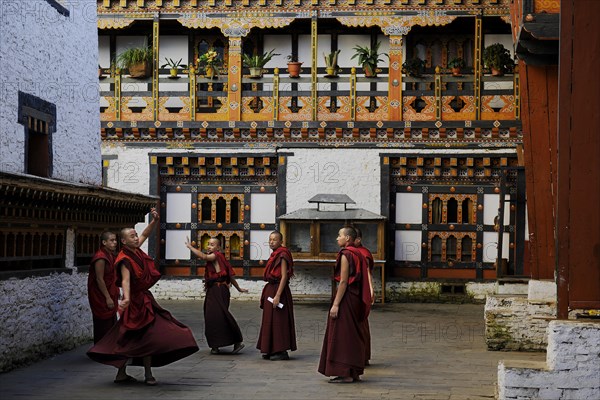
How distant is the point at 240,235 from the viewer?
2270 centimetres

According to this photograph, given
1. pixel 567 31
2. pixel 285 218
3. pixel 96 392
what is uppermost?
pixel 567 31

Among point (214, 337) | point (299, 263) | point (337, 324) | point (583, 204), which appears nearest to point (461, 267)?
point (299, 263)

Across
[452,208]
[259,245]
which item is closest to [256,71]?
[259,245]

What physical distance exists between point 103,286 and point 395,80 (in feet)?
37.9

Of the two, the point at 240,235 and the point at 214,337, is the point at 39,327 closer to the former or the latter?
the point at 214,337

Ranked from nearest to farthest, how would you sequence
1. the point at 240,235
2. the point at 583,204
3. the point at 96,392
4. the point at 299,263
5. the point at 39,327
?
the point at 583,204 < the point at 96,392 < the point at 39,327 < the point at 299,263 < the point at 240,235

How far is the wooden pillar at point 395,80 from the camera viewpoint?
869 inches

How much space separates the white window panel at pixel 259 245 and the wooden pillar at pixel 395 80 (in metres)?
3.80

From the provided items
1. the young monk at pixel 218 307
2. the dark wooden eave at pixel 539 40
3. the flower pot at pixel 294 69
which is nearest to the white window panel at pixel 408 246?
the flower pot at pixel 294 69

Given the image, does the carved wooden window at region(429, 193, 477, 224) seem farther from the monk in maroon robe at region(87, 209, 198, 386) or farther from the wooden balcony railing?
the monk in maroon robe at region(87, 209, 198, 386)

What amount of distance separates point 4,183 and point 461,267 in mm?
13372

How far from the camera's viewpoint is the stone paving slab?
33.1ft

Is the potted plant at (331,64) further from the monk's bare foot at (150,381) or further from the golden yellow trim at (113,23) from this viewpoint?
the monk's bare foot at (150,381)

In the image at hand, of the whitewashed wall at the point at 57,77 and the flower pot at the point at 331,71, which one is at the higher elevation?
the flower pot at the point at 331,71
